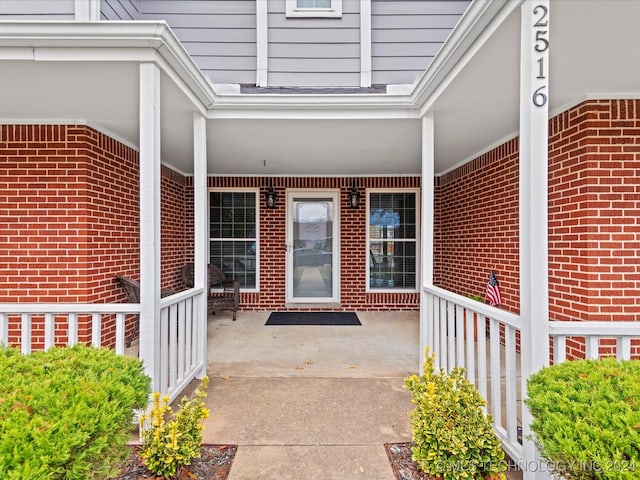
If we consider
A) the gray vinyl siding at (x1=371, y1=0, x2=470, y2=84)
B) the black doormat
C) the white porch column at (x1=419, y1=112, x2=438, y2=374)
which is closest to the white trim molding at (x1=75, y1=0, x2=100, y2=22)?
the gray vinyl siding at (x1=371, y1=0, x2=470, y2=84)

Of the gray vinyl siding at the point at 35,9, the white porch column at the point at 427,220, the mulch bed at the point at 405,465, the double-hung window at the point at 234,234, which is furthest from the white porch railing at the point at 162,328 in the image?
the gray vinyl siding at the point at 35,9

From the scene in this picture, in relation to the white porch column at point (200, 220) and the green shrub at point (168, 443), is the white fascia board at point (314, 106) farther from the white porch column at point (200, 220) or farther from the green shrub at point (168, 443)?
the green shrub at point (168, 443)

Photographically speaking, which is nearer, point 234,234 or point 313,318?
point 313,318

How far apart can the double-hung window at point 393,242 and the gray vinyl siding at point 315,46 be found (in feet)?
7.92

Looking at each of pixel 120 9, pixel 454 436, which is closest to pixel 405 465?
pixel 454 436

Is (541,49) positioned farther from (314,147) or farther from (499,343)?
(314,147)

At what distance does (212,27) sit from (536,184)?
4.13 meters

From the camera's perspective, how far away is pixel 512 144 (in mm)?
3775

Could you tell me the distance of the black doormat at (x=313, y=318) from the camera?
509 cm

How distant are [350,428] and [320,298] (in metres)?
3.73

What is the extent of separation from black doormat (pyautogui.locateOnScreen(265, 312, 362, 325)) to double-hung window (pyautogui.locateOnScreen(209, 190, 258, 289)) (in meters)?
0.92

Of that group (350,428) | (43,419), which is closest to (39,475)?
(43,419)

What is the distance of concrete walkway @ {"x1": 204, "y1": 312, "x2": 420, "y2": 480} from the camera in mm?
1954

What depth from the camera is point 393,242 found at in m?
6.06
